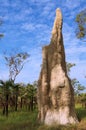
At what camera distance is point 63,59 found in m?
29.0

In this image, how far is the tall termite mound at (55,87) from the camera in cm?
2712

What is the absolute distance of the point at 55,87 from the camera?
91.0 ft

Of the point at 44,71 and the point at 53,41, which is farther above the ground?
the point at 53,41

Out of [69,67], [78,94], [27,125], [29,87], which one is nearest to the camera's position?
[27,125]

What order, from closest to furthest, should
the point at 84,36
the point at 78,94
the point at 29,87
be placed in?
1. the point at 84,36
2. the point at 29,87
3. the point at 78,94

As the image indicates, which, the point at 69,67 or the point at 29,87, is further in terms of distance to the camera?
the point at 69,67

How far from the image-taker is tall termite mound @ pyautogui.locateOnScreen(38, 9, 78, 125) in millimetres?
27125

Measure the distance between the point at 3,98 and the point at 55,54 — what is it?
27.0 metres

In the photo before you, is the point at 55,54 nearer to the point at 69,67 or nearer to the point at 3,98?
the point at 3,98

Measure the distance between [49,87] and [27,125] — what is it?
3.86 metres

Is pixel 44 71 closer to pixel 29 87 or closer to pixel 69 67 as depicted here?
pixel 29 87

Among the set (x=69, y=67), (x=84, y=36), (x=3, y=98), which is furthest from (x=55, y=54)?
(x=69, y=67)

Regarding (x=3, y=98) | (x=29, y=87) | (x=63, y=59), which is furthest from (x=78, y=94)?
(x=63, y=59)

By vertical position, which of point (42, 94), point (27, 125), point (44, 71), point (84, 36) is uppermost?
point (84, 36)
